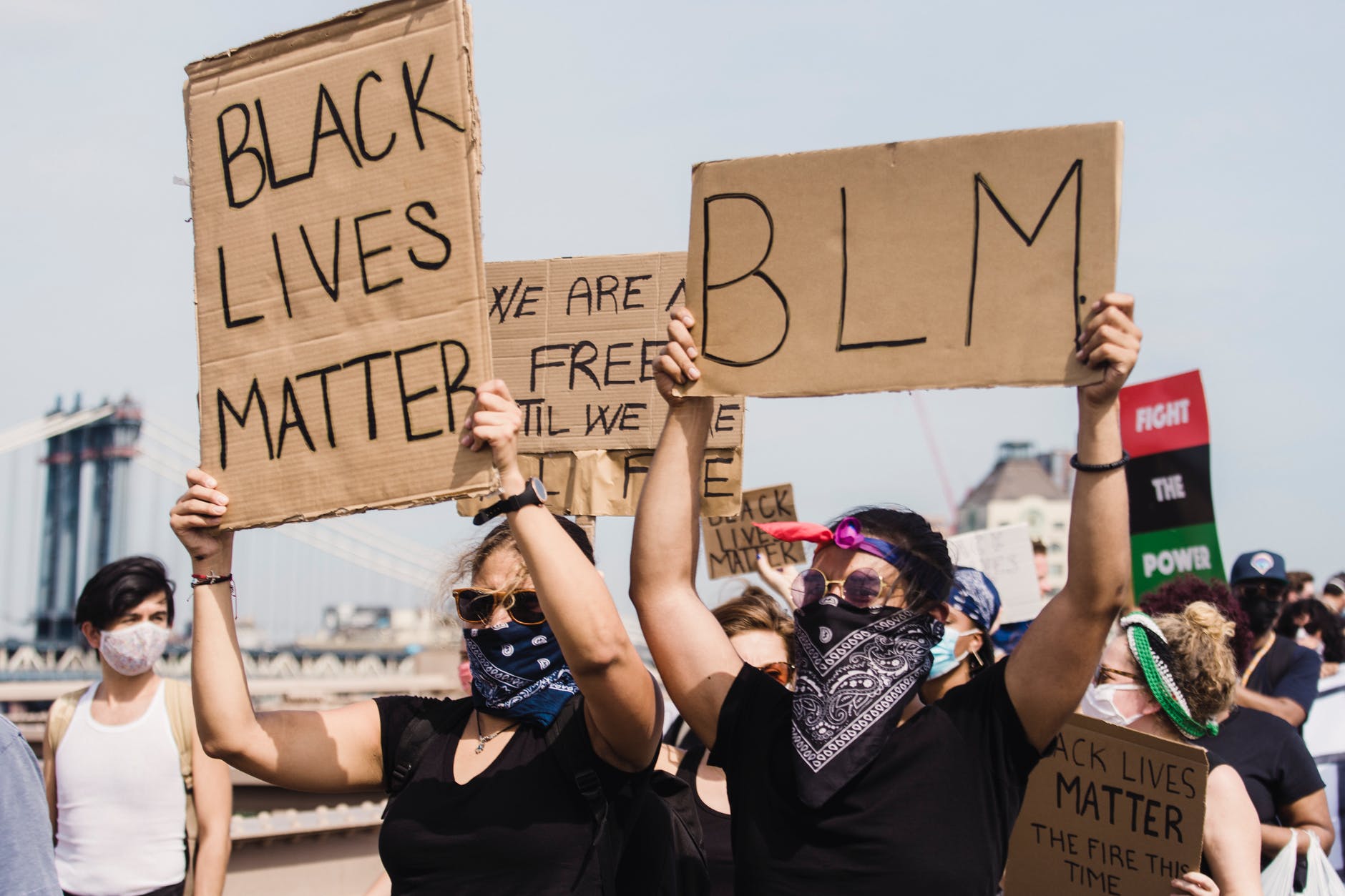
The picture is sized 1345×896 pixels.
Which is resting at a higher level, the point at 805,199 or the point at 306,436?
the point at 805,199

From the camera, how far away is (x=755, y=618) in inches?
155

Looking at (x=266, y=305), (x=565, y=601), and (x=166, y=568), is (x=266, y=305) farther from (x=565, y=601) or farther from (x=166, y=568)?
(x=166, y=568)

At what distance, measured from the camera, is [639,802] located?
278 centimetres

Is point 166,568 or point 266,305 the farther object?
point 166,568

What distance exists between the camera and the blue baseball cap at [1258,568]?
21.4 ft

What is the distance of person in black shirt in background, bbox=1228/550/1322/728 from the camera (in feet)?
18.5

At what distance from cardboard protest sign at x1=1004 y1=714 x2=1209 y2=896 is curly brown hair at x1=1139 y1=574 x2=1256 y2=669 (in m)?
0.93

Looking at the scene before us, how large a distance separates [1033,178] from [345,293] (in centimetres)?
129

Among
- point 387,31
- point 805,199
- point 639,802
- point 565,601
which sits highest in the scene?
point 387,31

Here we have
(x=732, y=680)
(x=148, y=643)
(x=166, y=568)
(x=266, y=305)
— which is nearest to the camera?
(x=732, y=680)

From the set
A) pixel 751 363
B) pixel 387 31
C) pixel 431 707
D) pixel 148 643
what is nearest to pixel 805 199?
pixel 751 363

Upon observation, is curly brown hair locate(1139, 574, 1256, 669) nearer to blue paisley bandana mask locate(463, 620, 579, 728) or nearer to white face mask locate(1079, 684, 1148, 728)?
white face mask locate(1079, 684, 1148, 728)

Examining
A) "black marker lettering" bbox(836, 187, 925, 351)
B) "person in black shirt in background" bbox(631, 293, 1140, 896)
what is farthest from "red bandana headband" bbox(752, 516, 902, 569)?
"black marker lettering" bbox(836, 187, 925, 351)

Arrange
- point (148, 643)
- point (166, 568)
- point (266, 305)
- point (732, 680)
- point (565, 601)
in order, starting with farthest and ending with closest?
point (166, 568)
point (148, 643)
point (266, 305)
point (732, 680)
point (565, 601)
